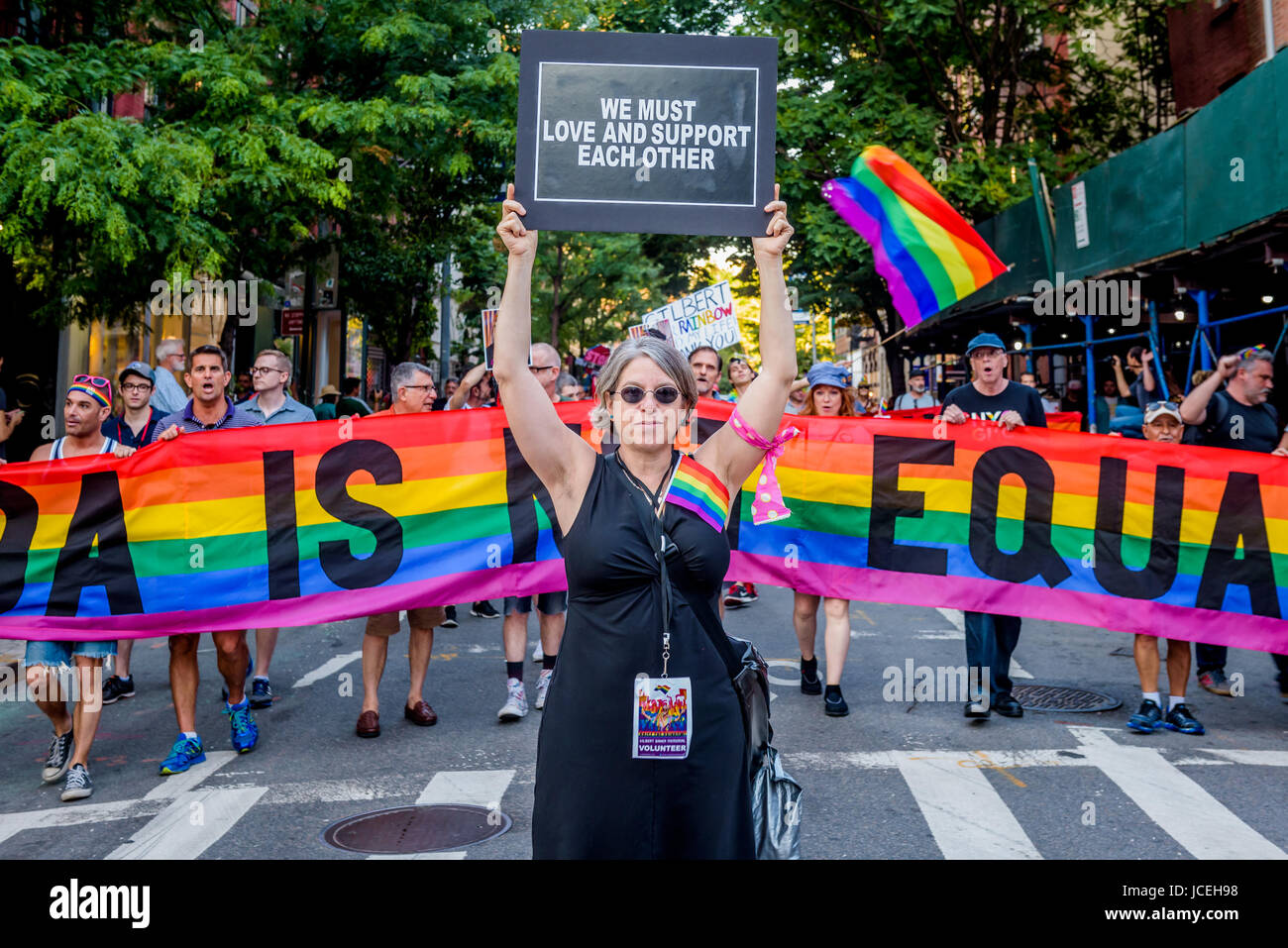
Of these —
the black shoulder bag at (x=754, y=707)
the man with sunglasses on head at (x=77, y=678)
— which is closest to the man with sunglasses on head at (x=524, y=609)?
the man with sunglasses on head at (x=77, y=678)

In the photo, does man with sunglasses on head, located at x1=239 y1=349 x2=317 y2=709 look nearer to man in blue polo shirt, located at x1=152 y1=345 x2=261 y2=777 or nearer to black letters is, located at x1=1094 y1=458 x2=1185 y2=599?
man in blue polo shirt, located at x1=152 y1=345 x2=261 y2=777

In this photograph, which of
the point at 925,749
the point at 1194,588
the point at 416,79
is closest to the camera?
the point at 925,749

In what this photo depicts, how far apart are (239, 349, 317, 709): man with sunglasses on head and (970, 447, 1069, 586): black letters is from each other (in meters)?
4.51

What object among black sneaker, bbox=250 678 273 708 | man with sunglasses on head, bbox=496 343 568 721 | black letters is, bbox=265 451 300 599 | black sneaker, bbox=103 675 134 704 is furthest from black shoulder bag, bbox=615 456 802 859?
black sneaker, bbox=103 675 134 704

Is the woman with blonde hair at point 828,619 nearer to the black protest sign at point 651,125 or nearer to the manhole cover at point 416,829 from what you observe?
the manhole cover at point 416,829

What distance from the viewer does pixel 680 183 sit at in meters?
3.62

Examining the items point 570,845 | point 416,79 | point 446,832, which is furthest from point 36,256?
point 570,845

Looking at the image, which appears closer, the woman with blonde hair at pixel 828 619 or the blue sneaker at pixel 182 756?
the blue sneaker at pixel 182 756

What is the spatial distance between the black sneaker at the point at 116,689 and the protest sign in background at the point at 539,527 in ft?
5.45

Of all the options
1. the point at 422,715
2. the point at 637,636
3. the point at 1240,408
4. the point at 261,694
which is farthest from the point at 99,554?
the point at 1240,408

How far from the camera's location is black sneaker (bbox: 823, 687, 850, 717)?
23.3 feet

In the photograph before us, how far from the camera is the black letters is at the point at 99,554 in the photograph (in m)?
6.40

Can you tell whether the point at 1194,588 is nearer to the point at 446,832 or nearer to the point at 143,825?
the point at 446,832
